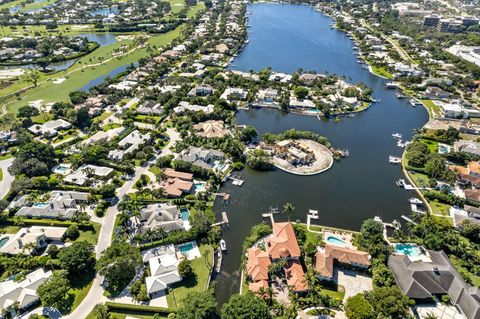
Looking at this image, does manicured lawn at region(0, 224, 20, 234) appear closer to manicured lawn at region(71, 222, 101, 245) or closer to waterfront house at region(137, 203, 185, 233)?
manicured lawn at region(71, 222, 101, 245)

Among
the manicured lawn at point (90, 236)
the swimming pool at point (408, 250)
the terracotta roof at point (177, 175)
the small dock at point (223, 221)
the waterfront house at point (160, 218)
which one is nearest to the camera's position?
the swimming pool at point (408, 250)

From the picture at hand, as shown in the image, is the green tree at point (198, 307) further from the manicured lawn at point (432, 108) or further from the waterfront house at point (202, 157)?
the manicured lawn at point (432, 108)

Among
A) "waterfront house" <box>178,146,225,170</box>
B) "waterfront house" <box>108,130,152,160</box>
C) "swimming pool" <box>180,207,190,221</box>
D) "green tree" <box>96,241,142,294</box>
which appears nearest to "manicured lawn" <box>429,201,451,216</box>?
"waterfront house" <box>178,146,225,170</box>

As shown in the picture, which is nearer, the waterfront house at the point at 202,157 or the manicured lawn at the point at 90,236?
the manicured lawn at the point at 90,236

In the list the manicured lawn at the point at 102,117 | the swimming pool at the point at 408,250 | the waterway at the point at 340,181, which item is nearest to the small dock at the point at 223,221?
the waterway at the point at 340,181

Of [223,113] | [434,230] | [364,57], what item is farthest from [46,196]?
[364,57]
